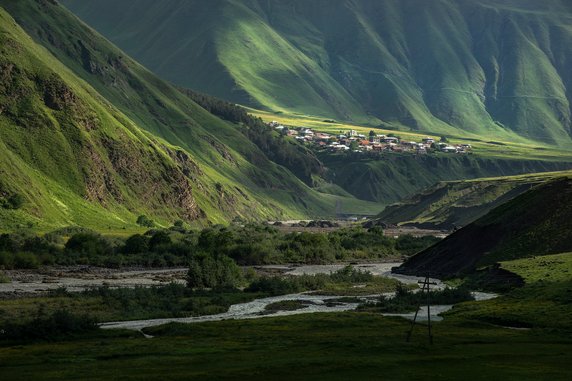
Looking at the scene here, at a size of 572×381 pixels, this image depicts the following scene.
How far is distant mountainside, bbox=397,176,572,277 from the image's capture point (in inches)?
→ 6304

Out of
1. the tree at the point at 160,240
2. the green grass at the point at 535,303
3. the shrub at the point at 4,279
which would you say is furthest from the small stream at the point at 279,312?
the tree at the point at 160,240

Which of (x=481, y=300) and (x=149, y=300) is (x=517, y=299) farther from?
(x=149, y=300)

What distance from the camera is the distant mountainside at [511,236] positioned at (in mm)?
160125

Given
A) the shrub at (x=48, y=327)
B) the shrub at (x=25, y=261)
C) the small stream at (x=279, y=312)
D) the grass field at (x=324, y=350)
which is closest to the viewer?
the grass field at (x=324, y=350)

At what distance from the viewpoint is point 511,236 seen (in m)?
168

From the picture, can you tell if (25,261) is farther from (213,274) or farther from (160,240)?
(160,240)

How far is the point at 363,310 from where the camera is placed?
4599 inches

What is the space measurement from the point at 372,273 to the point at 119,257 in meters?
45.2

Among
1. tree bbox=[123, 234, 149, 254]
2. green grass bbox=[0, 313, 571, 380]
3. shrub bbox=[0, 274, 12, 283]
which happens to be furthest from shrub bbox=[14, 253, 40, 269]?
green grass bbox=[0, 313, 571, 380]

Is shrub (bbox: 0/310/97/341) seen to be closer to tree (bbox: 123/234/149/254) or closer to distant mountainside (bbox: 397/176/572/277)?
distant mountainside (bbox: 397/176/572/277)

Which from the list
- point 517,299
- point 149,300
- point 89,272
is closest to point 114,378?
point 149,300

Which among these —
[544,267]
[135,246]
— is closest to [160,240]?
[135,246]

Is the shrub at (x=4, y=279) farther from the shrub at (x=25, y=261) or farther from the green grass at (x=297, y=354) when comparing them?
the green grass at (x=297, y=354)

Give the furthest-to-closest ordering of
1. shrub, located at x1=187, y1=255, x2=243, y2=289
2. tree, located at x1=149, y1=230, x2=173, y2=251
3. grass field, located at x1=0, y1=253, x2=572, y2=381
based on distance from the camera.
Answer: tree, located at x1=149, y1=230, x2=173, y2=251 → shrub, located at x1=187, y1=255, x2=243, y2=289 → grass field, located at x1=0, y1=253, x2=572, y2=381
